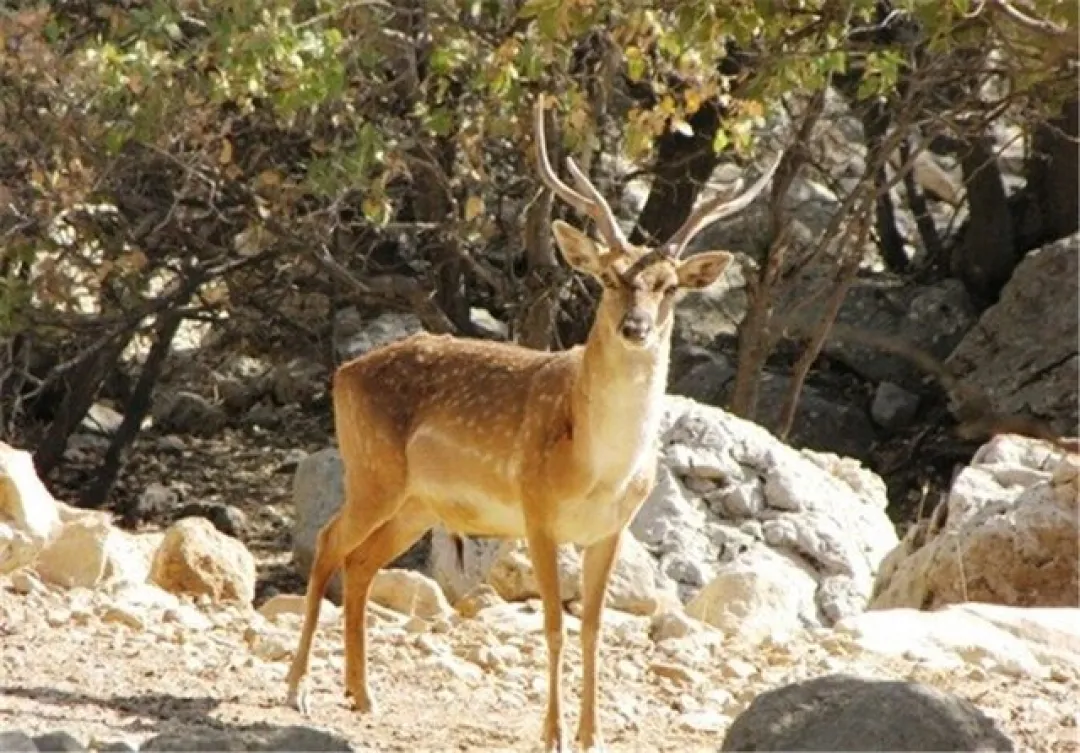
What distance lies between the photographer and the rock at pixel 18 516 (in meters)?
10.7

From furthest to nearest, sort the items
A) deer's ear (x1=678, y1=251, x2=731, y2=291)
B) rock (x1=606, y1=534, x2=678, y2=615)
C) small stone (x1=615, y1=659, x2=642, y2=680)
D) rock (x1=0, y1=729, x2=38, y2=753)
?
rock (x1=606, y1=534, x2=678, y2=615) → small stone (x1=615, y1=659, x2=642, y2=680) → deer's ear (x1=678, y1=251, x2=731, y2=291) → rock (x1=0, y1=729, x2=38, y2=753)

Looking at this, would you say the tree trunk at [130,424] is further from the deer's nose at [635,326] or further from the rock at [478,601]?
the deer's nose at [635,326]

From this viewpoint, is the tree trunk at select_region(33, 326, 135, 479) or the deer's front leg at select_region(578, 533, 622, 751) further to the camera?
the tree trunk at select_region(33, 326, 135, 479)

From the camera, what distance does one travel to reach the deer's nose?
882cm

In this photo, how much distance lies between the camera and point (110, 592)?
35.9 ft

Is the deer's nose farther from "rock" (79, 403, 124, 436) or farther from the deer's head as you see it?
"rock" (79, 403, 124, 436)

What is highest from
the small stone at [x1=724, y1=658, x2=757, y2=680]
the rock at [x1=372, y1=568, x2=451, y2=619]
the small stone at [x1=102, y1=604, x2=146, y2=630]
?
the rock at [x1=372, y1=568, x2=451, y2=619]

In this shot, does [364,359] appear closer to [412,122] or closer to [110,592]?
[110,592]

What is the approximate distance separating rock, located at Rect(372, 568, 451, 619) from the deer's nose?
9.60 ft

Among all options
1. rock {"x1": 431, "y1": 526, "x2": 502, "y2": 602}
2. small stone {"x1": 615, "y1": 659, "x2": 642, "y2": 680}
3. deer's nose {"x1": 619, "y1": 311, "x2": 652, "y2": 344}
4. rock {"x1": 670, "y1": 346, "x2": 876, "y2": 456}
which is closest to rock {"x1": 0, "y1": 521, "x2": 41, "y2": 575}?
rock {"x1": 431, "y1": 526, "x2": 502, "y2": 602}

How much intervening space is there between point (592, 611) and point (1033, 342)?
30.9 ft

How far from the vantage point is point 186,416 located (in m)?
19.6

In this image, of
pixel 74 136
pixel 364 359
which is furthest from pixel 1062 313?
pixel 364 359

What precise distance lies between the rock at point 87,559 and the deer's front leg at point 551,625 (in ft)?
8.87
